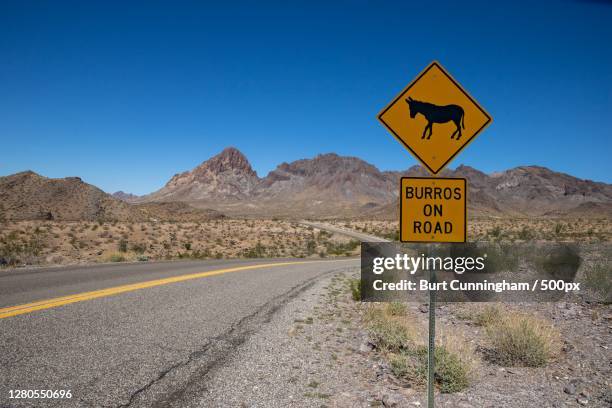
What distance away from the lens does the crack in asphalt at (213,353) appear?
12.8ft

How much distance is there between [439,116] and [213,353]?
12.9 ft

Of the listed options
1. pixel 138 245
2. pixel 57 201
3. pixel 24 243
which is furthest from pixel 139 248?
pixel 57 201

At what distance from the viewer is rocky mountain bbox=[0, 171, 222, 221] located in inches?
2353

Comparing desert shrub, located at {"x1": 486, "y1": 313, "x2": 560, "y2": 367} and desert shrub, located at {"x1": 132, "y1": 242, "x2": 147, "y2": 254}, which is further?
desert shrub, located at {"x1": 132, "y1": 242, "x2": 147, "y2": 254}

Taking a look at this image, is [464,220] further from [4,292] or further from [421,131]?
[4,292]

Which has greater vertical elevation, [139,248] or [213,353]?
[213,353]

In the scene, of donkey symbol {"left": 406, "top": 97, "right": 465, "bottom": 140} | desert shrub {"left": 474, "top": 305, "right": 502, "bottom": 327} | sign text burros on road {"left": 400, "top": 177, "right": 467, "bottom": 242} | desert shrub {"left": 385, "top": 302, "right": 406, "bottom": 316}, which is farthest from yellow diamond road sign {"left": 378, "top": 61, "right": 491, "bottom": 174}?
desert shrub {"left": 474, "top": 305, "right": 502, "bottom": 327}

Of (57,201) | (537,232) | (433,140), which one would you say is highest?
(57,201)

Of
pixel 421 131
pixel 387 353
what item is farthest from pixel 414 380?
pixel 421 131

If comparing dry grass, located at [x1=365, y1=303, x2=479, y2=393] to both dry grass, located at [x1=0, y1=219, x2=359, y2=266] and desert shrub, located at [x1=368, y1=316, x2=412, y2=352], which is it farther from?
dry grass, located at [x1=0, y1=219, x2=359, y2=266]

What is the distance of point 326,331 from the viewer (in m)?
6.86

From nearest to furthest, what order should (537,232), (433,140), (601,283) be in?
(433,140) → (601,283) → (537,232)

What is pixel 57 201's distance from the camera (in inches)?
2557

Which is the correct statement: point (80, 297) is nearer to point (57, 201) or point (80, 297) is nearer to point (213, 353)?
point (213, 353)
